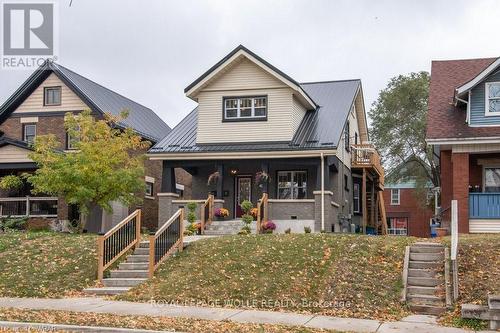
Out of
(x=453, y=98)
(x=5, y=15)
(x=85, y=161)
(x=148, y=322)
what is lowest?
(x=148, y=322)

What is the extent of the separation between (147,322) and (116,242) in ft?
19.8

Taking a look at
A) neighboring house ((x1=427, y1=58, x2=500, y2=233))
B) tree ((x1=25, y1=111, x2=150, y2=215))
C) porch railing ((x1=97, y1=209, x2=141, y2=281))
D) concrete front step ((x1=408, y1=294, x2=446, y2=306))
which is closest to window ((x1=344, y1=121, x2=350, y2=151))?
neighboring house ((x1=427, y1=58, x2=500, y2=233))

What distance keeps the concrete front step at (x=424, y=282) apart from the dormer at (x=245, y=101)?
12.0 meters

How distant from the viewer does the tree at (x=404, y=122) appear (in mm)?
40500

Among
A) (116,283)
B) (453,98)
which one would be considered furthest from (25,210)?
(453,98)

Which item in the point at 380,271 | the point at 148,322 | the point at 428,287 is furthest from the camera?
the point at 380,271

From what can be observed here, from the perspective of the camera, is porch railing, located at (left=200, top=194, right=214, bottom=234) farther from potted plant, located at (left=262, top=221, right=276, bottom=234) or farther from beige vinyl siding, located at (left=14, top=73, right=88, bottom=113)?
beige vinyl siding, located at (left=14, top=73, right=88, bottom=113)

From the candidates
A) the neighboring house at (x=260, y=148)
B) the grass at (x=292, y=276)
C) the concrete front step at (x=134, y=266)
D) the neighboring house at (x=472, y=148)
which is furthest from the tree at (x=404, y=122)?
the concrete front step at (x=134, y=266)

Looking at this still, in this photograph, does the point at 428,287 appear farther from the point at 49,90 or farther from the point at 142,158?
the point at 49,90

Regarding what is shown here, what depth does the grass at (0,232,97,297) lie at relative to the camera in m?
15.3

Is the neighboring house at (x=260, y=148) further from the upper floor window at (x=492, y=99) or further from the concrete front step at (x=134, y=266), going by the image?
the concrete front step at (x=134, y=266)

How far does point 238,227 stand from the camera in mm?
23734

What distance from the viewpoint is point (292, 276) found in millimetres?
14609

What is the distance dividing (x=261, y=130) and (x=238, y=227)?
14.7ft
